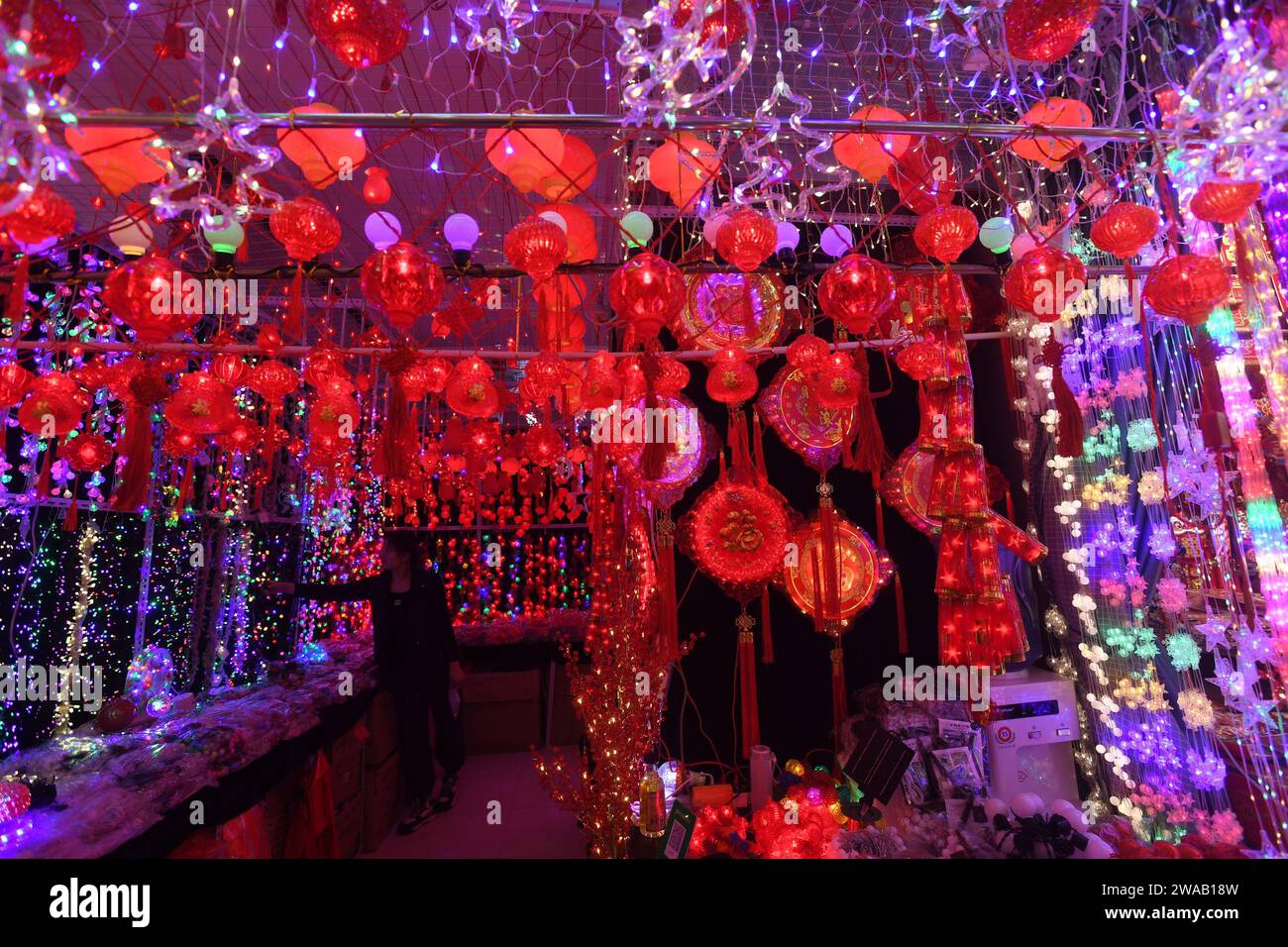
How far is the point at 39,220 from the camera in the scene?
4.41 ft

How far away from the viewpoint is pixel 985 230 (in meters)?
2.40

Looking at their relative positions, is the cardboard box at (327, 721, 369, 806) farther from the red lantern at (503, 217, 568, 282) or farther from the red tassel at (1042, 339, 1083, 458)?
the red tassel at (1042, 339, 1083, 458)

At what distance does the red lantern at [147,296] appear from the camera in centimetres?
160

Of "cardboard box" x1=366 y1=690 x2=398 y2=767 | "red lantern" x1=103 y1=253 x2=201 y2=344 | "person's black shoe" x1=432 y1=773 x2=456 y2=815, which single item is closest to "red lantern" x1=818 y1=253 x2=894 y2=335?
"red lantern" x1=103 y1=253 x2=201 y2=344

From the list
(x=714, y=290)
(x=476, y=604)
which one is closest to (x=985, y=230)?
(x=714, y=290)

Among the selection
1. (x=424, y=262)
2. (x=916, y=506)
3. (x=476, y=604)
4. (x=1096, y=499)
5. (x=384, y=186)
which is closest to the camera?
(x=424, y=262)

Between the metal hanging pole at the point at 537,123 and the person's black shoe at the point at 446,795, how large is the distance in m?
4.23

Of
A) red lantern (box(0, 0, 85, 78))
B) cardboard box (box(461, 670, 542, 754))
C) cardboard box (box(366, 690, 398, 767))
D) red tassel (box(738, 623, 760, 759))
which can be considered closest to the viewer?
red lantern (box(0, 0, 85, 78))

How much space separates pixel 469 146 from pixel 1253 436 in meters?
3.25

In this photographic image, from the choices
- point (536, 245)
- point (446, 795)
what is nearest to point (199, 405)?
point (536, 245)

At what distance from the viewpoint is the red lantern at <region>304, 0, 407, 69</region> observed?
4.50ft

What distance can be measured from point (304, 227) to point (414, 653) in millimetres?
3305

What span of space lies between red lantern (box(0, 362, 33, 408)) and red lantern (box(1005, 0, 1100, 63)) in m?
3.09
